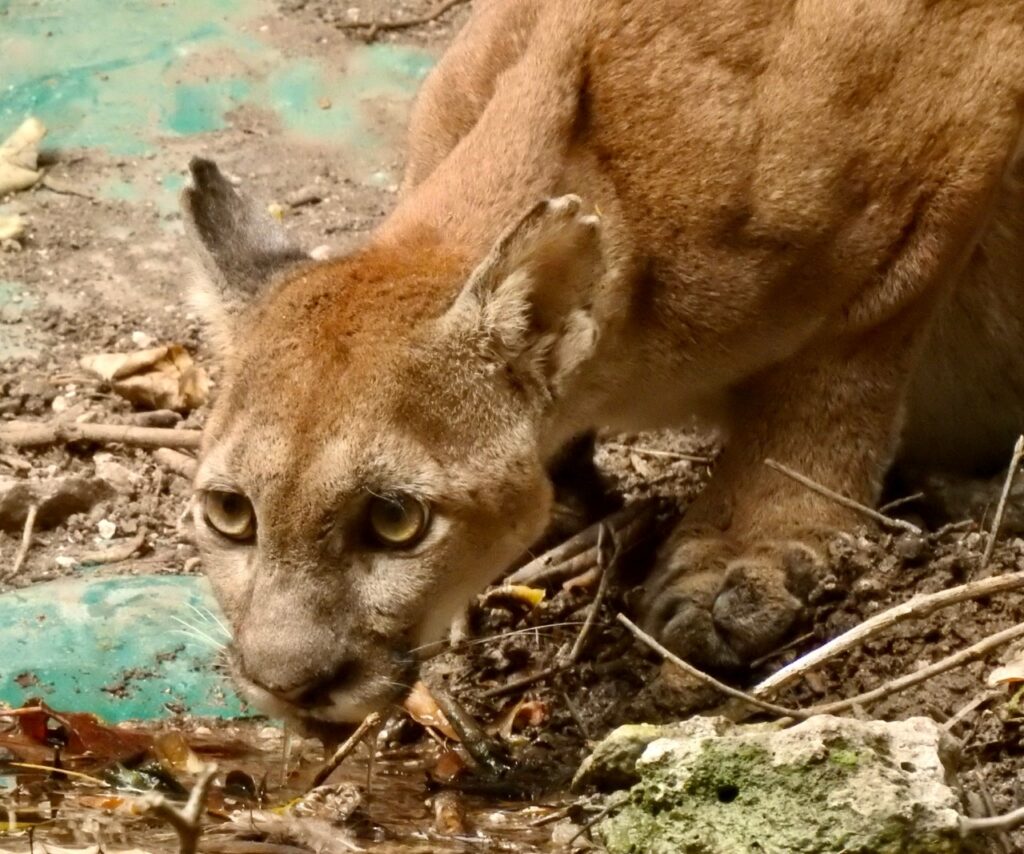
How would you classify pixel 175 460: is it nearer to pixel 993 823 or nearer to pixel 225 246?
pixel 225 246

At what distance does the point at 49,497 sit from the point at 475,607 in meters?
1.90

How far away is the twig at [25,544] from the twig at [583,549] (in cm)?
196

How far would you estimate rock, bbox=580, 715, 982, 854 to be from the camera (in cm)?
398

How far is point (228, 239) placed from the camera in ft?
18.4

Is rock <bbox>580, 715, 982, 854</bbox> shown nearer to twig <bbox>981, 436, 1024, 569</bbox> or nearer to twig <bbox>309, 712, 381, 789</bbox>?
twig <bbox>309, 712, 381, 789</bbox>

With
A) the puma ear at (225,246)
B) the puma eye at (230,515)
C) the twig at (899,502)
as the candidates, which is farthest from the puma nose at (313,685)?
the twig at (899,502)

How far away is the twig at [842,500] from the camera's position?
→ 5695 millimetres

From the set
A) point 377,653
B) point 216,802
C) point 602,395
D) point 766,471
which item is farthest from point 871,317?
point 216,802

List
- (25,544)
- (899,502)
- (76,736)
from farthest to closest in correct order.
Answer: (25,544)
(899,502)
(76,736)

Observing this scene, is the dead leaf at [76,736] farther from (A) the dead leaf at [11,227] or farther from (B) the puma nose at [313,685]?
(A) the dead leaf at [11,227]

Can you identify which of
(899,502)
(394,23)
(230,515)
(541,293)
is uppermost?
(541,293)

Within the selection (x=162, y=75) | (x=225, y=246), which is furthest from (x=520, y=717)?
(x=162, y=75)

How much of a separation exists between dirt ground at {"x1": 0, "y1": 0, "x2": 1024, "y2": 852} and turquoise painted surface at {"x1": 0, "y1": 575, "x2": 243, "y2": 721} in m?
0.19

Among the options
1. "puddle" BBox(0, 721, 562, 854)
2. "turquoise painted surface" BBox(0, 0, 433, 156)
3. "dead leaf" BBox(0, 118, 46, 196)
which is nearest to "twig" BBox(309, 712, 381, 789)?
"puddle" BBox(0, 721, 562, 854)
